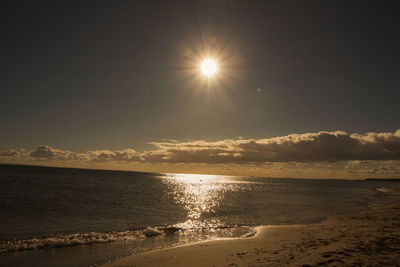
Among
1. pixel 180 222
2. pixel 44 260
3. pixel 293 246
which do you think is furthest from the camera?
pixel 180 222

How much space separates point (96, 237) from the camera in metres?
18.7

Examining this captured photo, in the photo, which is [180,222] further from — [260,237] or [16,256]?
[16,256]

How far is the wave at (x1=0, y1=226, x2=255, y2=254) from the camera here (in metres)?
16.2

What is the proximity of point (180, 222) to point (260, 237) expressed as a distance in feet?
34.3

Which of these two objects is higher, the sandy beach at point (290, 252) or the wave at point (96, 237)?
the sandy beach at point (290, 252)

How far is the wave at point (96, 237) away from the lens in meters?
16.2

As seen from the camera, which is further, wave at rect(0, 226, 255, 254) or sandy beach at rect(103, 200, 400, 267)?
wave at rect(0, 226, 255, 254)

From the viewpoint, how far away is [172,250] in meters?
15.6

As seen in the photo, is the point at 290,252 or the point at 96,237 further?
the point at 96,237

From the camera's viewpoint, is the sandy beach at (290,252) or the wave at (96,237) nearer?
the sandy beach at (290,252)

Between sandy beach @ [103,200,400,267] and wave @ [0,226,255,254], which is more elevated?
sandy beach @ [103,200,400,267]

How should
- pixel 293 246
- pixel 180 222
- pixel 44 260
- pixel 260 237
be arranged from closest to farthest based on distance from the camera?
pixel 44 260 → pixel 293 246 → pixel 260 237 → pixel 180 222

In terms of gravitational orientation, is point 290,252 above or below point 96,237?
above

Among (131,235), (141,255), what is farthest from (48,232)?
(141,255)
